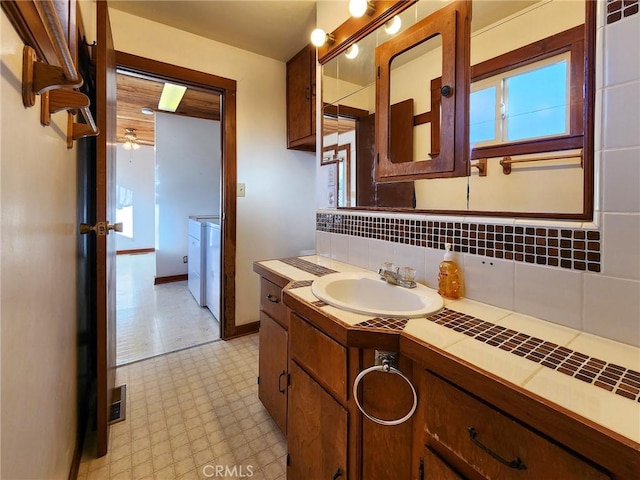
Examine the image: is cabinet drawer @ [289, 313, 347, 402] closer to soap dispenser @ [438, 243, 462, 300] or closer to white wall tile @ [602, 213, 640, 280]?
soap dispenser @ [438, 243, 462, 300]

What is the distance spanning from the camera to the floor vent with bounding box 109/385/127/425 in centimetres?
156

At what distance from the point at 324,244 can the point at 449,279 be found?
2.95 feet

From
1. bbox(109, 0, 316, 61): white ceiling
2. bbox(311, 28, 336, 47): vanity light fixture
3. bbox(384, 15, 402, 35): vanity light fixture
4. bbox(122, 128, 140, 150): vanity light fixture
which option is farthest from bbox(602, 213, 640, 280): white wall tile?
bbox(122, 128, 140, 150): vanity light fixture

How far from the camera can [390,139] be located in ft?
4.64

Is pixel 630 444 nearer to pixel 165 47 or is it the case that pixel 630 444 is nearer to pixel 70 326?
pixel 70 326

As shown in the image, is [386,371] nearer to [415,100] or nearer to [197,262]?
[415,100]

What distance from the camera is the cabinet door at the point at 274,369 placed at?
52.4 inches

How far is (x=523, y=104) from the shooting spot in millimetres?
1003

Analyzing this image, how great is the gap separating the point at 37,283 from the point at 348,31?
1.75 meters

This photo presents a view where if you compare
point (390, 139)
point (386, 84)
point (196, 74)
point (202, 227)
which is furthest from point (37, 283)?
point (202, 227)

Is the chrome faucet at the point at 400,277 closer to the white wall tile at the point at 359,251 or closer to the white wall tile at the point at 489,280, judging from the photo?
the white wall tile at the point at 489,280

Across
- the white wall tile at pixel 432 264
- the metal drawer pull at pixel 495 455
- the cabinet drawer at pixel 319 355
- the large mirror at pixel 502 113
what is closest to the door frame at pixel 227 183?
the large mirror at pixel 502 113

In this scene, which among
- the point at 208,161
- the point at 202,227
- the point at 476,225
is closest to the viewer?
the point at 476,225

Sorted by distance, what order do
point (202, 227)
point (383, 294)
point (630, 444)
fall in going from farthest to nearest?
1. point (202, 227)
2. point (383, 294)
3. point (630, 444)
